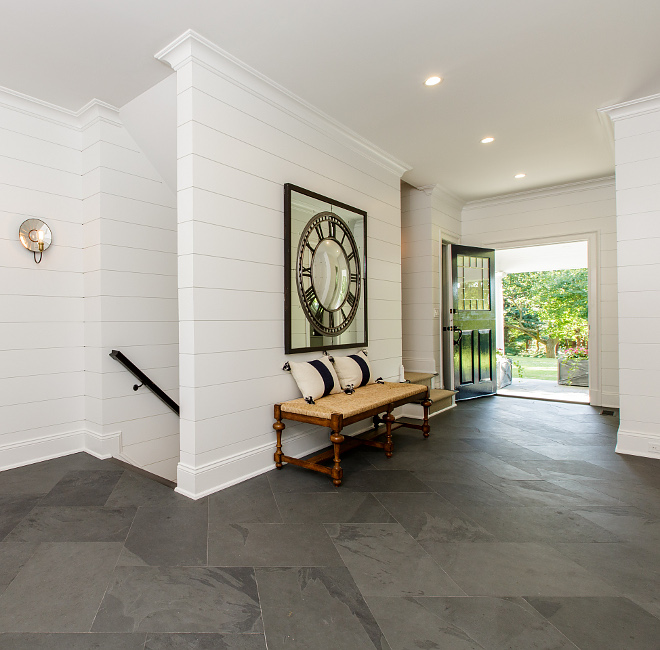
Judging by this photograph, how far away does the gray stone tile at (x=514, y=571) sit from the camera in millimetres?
1709

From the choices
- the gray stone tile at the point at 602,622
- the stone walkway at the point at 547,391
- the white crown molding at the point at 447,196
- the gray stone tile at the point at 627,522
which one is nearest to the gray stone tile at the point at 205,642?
the gray stone tile at the point at 602,622

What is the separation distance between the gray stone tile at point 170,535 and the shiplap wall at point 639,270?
10.5ft

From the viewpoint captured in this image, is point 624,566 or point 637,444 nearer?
point 624,566

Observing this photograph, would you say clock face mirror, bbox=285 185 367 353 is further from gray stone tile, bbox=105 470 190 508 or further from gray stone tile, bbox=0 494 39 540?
gray stone tile, bbox=0 494 39 540

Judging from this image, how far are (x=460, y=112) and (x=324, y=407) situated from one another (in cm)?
261

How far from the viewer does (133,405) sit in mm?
3479

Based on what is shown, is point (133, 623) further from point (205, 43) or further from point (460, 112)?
point (460, 112)

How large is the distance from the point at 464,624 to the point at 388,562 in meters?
0.45

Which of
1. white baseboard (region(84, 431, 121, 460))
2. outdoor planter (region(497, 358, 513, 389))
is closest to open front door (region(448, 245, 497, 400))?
outdoor planter (region(497, 358, 513, 389))

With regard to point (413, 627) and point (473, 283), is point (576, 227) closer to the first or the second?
point (473, 283)

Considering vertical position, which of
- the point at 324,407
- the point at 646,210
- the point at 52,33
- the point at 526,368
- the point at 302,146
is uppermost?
the point at 52,33

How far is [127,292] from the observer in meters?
3.45

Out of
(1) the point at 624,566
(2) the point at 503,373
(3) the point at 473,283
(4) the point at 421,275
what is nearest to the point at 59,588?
(1) the point at 624,566

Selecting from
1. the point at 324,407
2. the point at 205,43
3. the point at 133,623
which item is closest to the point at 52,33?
the point at 205,43
